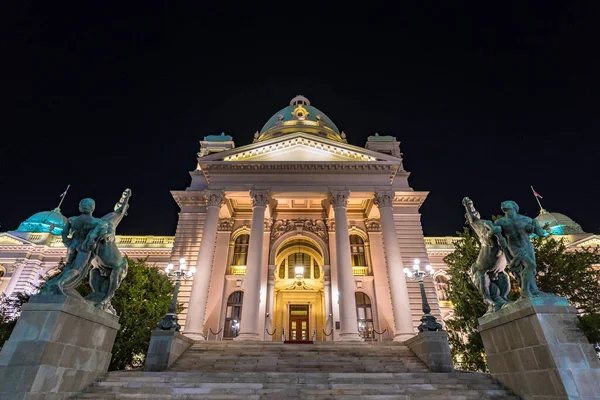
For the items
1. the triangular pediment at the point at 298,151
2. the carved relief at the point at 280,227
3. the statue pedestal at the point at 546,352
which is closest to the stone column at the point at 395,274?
the triangular pediment at the point at 298,151

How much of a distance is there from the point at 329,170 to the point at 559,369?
16493 millimetres

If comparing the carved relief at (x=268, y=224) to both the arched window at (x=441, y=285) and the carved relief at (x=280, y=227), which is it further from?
the arched window at (x=441, y=285)

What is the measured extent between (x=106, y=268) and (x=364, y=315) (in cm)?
1737

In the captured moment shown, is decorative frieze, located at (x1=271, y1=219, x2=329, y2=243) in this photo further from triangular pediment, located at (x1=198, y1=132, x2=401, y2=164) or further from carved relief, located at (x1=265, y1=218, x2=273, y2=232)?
triangular pediment, located at (x1=198, y1=132, x2=401, y2=164)

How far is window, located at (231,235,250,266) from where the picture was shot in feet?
76.8

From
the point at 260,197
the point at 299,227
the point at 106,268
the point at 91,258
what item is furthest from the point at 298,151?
the point at 91,258

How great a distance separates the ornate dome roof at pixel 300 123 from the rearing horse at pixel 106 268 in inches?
1099

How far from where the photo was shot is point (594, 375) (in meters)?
5.98

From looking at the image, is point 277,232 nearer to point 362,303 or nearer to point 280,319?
point 280,319

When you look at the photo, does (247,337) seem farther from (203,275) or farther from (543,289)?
(543,289)

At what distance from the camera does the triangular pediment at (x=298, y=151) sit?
22172 millimetres

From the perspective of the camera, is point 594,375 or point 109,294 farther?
point 109,294

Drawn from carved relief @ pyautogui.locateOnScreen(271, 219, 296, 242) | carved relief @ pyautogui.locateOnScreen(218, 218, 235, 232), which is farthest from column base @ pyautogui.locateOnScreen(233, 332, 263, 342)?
carved relief @ pyautogui.locateOnScreen(218, 218, 235, 232)

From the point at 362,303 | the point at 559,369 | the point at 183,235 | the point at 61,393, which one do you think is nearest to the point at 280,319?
the point at 362,303
